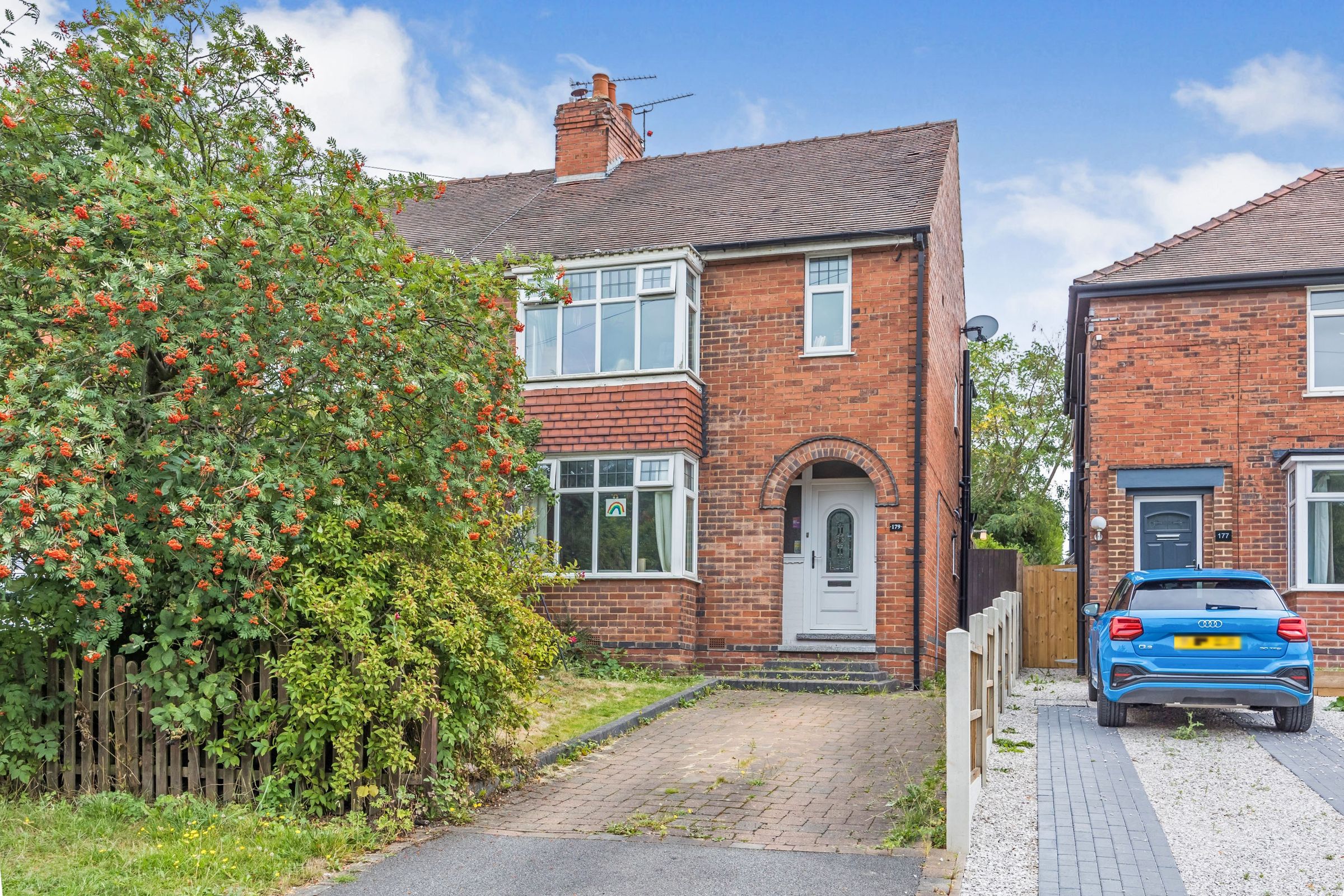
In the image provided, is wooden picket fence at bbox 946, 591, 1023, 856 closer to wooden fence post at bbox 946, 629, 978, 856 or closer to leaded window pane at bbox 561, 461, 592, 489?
wooden fence post at bbox 946, 629, 978, 856

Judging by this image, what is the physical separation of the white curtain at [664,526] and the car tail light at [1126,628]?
20.7 ft

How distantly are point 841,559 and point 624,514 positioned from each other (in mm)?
3052

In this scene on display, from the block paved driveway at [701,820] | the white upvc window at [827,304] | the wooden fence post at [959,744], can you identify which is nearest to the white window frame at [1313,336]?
the white upvc window at [827,304]

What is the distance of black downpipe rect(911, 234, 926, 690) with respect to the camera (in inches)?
600

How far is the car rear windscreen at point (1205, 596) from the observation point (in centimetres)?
1108

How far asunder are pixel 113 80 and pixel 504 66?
6.65 metres

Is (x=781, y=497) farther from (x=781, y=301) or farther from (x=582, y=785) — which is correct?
(x=582, y=785)

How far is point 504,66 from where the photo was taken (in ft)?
46.4

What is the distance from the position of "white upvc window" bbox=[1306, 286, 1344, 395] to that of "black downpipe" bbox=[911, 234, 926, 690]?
16.7ft

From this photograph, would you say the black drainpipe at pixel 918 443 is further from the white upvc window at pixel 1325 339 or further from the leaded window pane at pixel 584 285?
the white upvc window at pixel 1325 339

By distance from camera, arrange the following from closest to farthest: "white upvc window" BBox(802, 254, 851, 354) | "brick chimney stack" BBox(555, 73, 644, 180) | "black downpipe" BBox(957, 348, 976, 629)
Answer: "white upvc window" BBox(802, 254, 851, 354) < "black downpipe" BBox(957, 348, 976, 629) < "brick chimney stack" BBox(555, 73, 644, 180)

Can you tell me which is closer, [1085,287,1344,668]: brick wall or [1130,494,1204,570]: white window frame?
[1085,287,1344,668]: brick wall

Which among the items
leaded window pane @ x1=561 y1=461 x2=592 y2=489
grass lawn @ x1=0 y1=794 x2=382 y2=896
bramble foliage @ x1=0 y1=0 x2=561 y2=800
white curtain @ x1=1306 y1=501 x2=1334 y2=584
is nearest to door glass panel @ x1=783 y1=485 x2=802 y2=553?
leaded window pane @ x1=561 y1=461 x2=592 y2=489

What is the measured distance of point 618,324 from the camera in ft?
53.7
